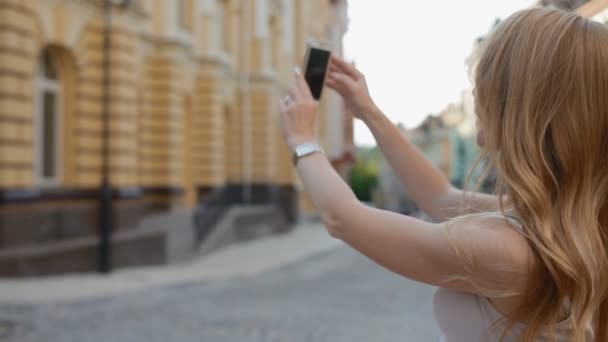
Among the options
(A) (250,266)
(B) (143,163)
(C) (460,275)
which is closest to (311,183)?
(C) (460,275)

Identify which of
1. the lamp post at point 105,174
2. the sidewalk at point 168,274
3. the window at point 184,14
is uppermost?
the window at point 184,14

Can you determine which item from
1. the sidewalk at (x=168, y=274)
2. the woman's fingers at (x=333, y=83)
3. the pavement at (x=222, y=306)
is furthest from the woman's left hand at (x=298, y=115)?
the sidewalk at (x=168, y=274)

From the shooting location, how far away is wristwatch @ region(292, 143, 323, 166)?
4.49ft

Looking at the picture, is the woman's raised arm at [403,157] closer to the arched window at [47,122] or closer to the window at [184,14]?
the arched window at [47,122]

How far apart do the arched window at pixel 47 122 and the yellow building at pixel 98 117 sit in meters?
0.02

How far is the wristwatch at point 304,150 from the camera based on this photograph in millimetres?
1369

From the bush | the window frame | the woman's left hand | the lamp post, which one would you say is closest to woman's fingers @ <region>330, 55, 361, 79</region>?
the woman's left hand

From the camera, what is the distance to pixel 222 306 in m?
8.82

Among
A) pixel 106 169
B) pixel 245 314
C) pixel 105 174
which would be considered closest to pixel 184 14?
pixel 106 169

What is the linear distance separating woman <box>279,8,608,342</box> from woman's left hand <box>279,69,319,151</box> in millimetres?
112

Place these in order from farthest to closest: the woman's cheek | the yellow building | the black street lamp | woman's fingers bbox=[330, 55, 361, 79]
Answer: the black street lamp
the yellow building
woman's fingers bbox=[330, 55, 361, 79]
the woman's cheek

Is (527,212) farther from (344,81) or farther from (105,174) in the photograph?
(105,174)

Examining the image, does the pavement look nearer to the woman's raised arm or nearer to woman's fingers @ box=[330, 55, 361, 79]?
the woman's raised arm

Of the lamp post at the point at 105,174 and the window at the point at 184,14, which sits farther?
the window at the point at 184,14
